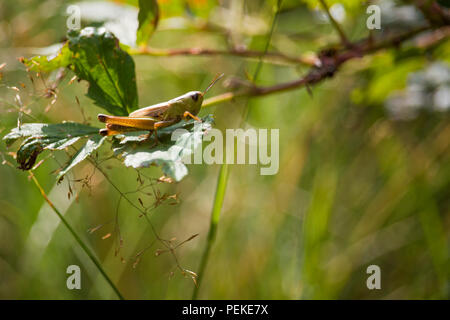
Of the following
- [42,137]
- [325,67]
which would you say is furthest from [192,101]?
[325,67]

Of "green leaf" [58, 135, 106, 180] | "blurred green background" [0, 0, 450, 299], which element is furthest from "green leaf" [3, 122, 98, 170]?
"blurred green background" [0, 0, 450, 299]

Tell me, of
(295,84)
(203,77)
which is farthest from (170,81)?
(295,84)

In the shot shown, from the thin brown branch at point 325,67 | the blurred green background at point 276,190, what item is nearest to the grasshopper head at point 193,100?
the thin brown branch at point 325,67

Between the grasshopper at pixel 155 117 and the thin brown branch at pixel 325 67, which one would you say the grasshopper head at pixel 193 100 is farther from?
the thin brown branch at pixel 325 67

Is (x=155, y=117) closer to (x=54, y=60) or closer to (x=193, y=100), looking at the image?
(x=193, y=100)

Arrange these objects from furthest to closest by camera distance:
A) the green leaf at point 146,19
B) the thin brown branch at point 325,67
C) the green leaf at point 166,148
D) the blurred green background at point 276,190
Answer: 1. the blurred green background at point 276,190
2. the thin brown branch at point 325,67
3. the green leaf at point 146,19
4. the green leaf at point 166,148

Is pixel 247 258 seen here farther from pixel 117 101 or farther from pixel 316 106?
pixel 117 101
